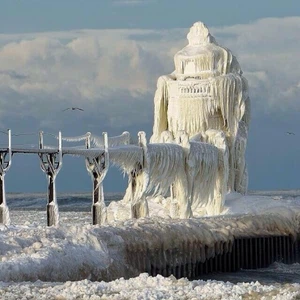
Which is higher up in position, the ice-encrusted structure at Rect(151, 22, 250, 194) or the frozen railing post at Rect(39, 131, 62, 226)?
the ice-encrusted structure at Rect(151, 22, 250, 194)

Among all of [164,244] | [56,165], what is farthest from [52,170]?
[164,244]

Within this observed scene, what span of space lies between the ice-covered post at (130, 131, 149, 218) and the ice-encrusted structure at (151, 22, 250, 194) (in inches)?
235

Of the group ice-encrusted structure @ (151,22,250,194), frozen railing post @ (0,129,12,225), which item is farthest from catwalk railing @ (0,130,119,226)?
ice-encrusted structure @ (151,22,250,194)

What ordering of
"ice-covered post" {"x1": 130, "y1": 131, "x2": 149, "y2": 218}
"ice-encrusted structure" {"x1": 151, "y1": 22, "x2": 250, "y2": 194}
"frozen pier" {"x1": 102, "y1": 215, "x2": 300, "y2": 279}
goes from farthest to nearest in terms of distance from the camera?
"ice-encrusted structure" {"x1": 151, "y1": 22, "x2": 250, "y2": 194}
"ice-covered post" {"x1": 130, "y1": 131, "x2": 149, "y2": 218}
"frozen pier" {"x1": 102, "y1": 215, "x2": 300, "y2": 279}

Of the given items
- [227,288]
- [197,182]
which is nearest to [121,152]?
[197,182]

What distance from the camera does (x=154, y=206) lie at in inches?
1483

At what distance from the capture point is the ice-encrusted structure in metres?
39.0

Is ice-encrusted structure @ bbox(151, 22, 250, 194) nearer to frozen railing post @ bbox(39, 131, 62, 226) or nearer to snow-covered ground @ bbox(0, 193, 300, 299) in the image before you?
snow-covered ground @ bbox(0, 193, 300, 299)

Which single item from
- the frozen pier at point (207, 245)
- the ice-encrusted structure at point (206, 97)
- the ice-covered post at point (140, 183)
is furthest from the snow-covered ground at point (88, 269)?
the ice-encrusted structure at point (206, 97)

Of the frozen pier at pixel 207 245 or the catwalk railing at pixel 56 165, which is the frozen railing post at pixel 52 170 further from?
the frozen pier at pixel 207 245

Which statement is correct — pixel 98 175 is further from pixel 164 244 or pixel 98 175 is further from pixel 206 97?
pixel 206 97

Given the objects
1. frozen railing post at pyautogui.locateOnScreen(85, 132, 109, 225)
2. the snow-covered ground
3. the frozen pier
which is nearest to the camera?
the snow-covered ground

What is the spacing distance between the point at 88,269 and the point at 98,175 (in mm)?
9824

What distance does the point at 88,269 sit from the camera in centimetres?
2142
